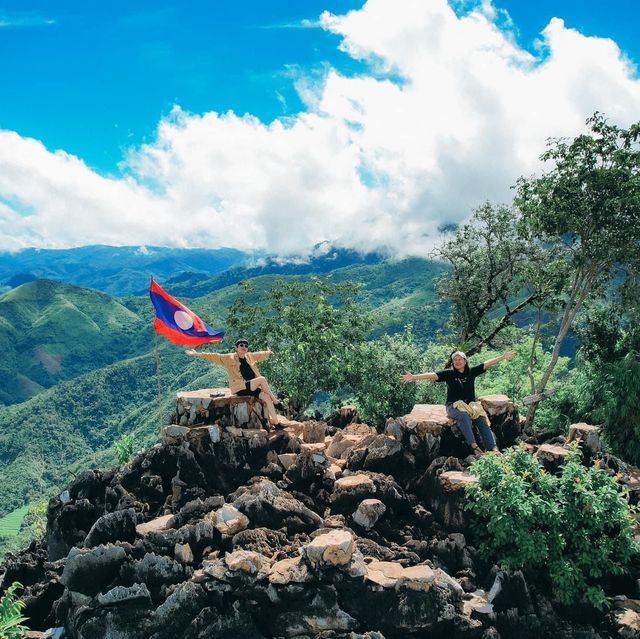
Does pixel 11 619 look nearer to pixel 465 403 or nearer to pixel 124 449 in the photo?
pixel 124 449

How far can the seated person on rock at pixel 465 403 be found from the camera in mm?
13856

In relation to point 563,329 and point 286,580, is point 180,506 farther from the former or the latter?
point 563,329

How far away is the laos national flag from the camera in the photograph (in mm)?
17188

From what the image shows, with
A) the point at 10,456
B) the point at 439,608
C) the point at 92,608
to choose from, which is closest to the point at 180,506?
the point at 92,608

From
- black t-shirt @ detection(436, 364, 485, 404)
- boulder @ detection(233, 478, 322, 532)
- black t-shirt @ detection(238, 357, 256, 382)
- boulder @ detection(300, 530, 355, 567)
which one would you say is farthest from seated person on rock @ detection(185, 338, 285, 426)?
boulder @ detection(300, 530, 355, 567)

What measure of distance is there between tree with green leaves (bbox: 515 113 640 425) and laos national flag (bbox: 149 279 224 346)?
12.6 meters

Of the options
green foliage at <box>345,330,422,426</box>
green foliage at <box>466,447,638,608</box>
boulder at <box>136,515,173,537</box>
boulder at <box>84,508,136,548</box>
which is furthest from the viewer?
green foliage at <box>345,330,422,426</box>

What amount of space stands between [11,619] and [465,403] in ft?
38.8

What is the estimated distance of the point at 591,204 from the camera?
20.4m

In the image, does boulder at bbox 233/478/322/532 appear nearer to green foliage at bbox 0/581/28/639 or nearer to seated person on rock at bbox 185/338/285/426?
seated person on rock at bbox 185/338/285/426

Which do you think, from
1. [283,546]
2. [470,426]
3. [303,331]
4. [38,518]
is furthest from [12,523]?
[470,426]

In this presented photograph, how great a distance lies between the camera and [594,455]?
47.3 feet

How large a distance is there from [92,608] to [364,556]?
5.93m

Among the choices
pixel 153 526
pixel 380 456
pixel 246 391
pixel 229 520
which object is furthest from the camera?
pixel 246 391
